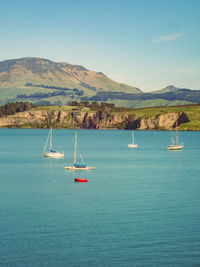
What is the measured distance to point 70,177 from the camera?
303 feet

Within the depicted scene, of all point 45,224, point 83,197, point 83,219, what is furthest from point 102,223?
point 83,197

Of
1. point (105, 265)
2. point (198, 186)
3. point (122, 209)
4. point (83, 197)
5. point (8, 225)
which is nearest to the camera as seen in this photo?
point (105, 265)

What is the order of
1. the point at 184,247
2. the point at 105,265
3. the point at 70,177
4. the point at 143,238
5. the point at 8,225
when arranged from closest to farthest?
the point at 105,265 < the point at 184,247 < the point at 143,238 < the point at 8,225 < the point at 70,177

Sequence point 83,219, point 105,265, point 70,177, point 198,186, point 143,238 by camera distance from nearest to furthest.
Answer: point 105,265
point 143,238
point 83,219
point 198,186
point 70,177

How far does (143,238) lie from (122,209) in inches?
543

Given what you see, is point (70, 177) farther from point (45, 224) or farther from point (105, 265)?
point (105, 265)

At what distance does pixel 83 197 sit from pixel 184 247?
28.1 metres

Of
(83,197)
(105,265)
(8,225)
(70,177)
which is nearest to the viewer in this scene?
(105,265)

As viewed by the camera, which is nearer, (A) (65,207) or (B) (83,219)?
(B) (83,219)

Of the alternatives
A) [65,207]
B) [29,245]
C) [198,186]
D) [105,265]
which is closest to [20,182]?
[65,207]

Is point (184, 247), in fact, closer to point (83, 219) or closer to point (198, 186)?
point (83, 219)

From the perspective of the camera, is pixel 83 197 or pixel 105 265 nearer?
pixel 105 265

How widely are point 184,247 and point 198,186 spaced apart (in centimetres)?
4138

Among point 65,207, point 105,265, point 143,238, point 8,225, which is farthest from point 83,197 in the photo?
point 105,265
